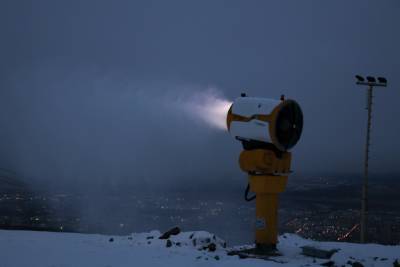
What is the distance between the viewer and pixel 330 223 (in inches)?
1385

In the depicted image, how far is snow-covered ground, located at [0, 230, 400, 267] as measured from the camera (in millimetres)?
11555

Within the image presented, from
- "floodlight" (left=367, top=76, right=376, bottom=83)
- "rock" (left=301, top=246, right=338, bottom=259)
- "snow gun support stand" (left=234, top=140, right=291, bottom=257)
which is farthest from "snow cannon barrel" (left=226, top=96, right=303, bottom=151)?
"floodlight" (left=367, top=76, right=376, bottom=83)

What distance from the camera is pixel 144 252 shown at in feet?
42.1

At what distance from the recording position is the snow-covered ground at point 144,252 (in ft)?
37.9

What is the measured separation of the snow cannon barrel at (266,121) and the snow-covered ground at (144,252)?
3.28 m

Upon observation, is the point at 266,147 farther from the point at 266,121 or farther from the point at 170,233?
the point at 170,233

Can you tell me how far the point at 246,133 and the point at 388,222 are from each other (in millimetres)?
25969

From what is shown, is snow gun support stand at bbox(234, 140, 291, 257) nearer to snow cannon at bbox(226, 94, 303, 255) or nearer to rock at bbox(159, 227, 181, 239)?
snow cannon at bbox(226, 94, 303, 255)

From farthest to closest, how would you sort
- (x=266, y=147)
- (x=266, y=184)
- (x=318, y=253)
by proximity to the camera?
(x=266, y=147)
(x=266, y=184)
(x=318, y=253)

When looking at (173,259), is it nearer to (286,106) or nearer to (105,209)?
(286,106)

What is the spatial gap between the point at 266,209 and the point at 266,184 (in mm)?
800

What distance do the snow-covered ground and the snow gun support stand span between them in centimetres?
67

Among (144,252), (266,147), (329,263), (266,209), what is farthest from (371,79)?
(144,252)

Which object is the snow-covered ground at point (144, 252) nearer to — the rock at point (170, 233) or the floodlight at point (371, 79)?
the rock at point (170, 233)
